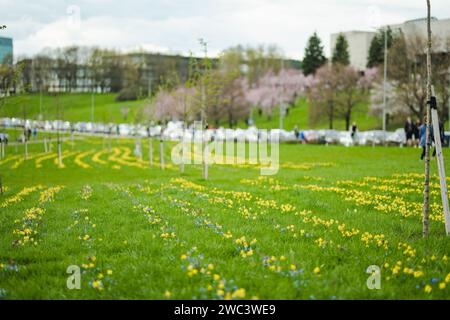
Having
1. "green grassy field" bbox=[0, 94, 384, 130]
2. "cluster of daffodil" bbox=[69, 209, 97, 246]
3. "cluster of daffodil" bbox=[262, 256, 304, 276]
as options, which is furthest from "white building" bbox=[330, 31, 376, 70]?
"cluster of daffodil" bbox=[262, 256, 304, 276]

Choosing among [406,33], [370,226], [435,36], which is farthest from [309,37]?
[370,226]

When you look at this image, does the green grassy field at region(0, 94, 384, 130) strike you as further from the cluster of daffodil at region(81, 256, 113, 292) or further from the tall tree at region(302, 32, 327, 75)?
the cluster of daffodil at region(81, 256, 113, 292)

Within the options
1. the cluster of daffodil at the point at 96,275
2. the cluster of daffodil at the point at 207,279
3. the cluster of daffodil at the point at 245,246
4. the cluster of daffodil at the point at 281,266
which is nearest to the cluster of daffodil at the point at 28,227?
the cluster of daffodil at the point at 96,275

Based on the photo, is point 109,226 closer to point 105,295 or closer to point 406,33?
point 105,295

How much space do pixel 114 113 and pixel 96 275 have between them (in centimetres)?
11149

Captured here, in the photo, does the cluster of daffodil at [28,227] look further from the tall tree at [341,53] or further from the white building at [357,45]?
the white building at [357,45]

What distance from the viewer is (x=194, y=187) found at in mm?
17703

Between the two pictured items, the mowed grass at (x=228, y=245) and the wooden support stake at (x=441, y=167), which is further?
the wooden support stake at (x=441, y=167)

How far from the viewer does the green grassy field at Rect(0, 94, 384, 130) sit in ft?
193

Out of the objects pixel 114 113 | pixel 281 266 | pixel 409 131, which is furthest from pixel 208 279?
pixel 114 113

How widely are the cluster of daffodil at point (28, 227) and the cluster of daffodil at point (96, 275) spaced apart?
197 centimetres

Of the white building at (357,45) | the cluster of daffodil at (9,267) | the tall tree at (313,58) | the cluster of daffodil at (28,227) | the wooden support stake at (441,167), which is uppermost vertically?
the white building at (357,45)

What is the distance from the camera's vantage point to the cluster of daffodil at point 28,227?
29.8ft

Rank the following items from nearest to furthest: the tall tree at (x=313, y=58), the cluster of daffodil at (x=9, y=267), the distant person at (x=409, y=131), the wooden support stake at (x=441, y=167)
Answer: the cluster of daffodil at (x=9, y=267), the wooden support stake at (x=441, y=167), the distant person at (x=409, y=131), the tall tree at (x=313, y=58)
